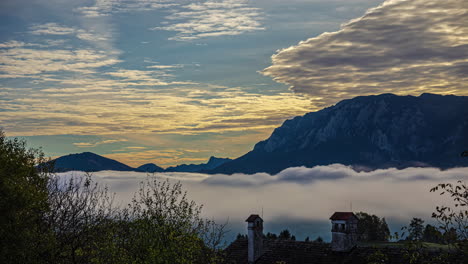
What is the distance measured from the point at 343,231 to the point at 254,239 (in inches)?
271

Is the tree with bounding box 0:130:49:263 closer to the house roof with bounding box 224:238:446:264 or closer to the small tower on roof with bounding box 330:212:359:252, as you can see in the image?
the house roof with bounding box 224:238:446:264

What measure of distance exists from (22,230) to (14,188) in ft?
8.37

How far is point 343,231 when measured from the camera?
34062 millimetres

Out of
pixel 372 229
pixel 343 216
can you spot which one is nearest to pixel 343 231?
pixel 343 216

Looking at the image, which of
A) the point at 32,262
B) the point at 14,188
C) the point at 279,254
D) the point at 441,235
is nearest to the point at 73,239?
the point at 32,262

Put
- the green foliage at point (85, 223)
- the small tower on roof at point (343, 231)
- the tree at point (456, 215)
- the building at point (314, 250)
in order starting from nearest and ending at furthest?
the tree at point (456, 215) → the green foliage at point (85, 223) → the building at point (314, 250) → the small tower on roof at point (343, 231)

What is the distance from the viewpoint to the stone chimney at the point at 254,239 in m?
36.5

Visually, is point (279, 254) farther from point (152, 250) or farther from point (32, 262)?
point (32, 262)

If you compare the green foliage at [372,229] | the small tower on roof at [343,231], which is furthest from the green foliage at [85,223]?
the green foliage at [372,229]

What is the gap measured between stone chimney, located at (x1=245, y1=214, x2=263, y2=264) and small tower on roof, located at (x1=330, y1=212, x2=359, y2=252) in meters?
5.86

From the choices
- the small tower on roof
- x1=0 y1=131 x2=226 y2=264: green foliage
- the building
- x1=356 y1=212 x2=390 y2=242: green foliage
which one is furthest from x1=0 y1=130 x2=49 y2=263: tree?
x1=356 y1=212 x2=390 y2=242: green foliage

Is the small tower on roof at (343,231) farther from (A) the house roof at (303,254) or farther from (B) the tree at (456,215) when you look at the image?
Answer: (B) the tree at (456,215)

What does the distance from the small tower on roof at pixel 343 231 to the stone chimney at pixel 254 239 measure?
19.2 ft

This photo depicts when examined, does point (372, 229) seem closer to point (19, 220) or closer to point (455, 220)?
point (19, 220)
